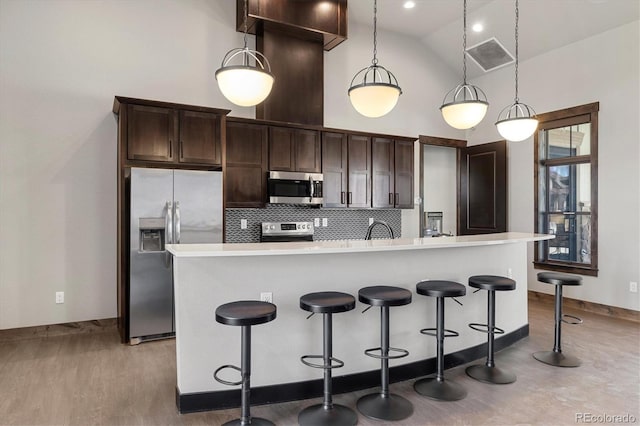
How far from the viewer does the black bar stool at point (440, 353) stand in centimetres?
278

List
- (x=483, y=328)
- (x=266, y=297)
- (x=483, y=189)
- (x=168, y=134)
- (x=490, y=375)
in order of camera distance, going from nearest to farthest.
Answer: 1. (x=266, y=297)
2. (x=490, y=375)
3. (x=483, y=328)
4. (x=168, y=134)
5. (x=483, y=189)

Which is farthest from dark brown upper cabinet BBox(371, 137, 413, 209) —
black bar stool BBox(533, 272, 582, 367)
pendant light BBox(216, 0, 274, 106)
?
pendant light BBox(216, 0, 274, 106)

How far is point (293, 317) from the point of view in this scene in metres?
2.74

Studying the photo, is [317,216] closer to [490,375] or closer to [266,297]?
[266,297]

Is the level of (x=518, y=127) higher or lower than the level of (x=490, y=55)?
lower

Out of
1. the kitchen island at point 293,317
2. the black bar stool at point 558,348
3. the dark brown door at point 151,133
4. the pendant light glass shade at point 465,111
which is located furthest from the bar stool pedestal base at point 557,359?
the dark brown door at point 151,133

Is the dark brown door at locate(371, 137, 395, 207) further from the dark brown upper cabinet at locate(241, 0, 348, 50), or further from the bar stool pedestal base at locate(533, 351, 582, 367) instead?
the bar stool pedestal base at locate(533, 351, 582, 367)

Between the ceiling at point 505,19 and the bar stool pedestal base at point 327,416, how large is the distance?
4972mm

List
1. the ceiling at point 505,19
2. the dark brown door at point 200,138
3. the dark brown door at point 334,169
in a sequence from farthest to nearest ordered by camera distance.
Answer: the dark brown door at point 334,169 < the ceiling at point 505,19 < the dark brown door at point 200,138

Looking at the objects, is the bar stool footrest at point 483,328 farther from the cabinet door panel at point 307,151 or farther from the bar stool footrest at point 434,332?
the cabinet door panel at point 307,151

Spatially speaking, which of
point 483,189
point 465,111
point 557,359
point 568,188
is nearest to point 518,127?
point 465,111

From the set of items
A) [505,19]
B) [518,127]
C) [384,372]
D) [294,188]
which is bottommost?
[384,372]

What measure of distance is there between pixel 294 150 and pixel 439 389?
3279 mm

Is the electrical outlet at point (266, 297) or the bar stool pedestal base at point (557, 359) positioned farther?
the bar stool pedestal base at point (557, 359)
